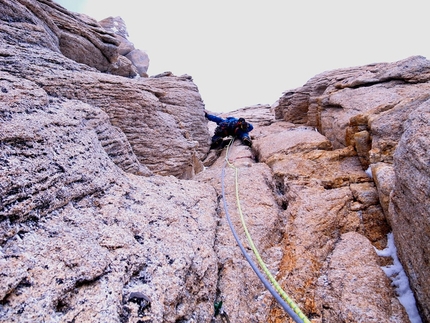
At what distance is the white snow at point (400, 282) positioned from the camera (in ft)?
10.2

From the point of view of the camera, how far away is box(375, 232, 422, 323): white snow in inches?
122

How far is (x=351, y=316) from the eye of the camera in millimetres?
3084

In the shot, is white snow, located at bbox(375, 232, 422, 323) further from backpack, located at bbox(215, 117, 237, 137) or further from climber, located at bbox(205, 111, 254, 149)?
backpack, located at bbox(215, 117, 237, 137)

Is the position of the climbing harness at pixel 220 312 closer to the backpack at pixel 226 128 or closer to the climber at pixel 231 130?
the climber at pixel 231 130

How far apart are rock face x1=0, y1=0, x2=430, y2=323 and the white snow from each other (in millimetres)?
110

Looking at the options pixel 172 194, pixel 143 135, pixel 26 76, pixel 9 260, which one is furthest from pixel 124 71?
pixel 9 260

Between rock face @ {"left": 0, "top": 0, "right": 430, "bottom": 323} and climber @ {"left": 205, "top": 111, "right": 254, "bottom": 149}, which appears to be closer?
rock face @ {"left": 0, "top": 0, "right": 430, "bottom": 323}

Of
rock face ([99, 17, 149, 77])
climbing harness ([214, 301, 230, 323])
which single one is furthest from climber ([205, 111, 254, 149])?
rock face ([99, 17, 149, 77])

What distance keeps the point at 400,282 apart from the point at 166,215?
12.4 feet

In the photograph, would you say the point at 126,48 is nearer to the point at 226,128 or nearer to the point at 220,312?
the point at 226,128

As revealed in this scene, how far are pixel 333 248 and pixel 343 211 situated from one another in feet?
3.40

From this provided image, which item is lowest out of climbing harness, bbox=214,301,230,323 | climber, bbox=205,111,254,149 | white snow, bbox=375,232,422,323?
climber, bbox=205,111,254,149

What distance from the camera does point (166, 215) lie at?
3971 mm

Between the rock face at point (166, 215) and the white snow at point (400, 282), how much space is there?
0.11 m
